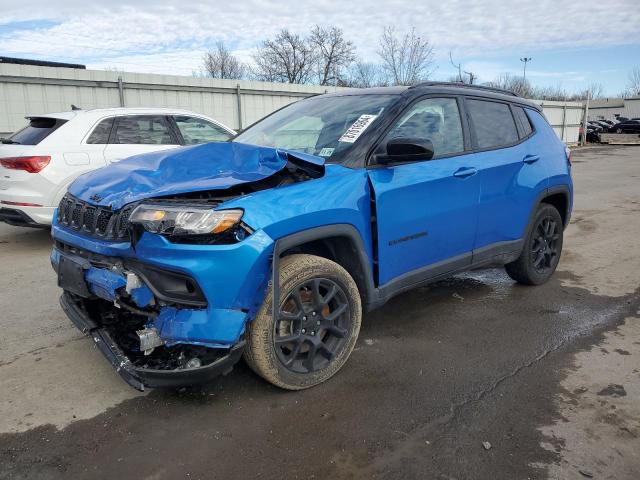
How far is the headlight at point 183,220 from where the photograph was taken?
2660mm

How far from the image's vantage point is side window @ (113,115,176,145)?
7.32 meters

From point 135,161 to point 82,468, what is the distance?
1873mm

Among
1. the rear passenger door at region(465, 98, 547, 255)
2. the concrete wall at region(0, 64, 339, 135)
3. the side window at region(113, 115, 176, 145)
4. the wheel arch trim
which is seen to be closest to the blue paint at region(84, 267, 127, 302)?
the wheel arch trim

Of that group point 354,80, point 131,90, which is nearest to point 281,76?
point 354,80

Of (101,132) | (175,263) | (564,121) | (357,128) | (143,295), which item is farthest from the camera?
(564,121)

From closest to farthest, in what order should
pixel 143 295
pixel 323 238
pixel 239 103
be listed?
pixel 143 295
pixel 323 238
pixel 239 103

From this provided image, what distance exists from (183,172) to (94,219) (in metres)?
0.56

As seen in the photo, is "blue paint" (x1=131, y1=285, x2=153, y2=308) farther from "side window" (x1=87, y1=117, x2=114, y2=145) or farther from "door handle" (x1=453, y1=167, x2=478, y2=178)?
"side window" (x1=87, y1=117, x2=114, y2=145)

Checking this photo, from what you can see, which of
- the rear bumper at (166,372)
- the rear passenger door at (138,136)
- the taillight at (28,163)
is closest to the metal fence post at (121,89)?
the rear passenger door at (138,136)

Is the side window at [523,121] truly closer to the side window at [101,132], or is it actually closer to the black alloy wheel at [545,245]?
the black alloy wheel at [545,245]

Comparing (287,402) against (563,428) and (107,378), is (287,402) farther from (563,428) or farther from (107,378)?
(563,428)

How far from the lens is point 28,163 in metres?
6.45

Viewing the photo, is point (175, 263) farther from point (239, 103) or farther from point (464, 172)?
point (239, 103)

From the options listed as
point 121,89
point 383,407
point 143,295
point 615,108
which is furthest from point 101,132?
point 615,108
